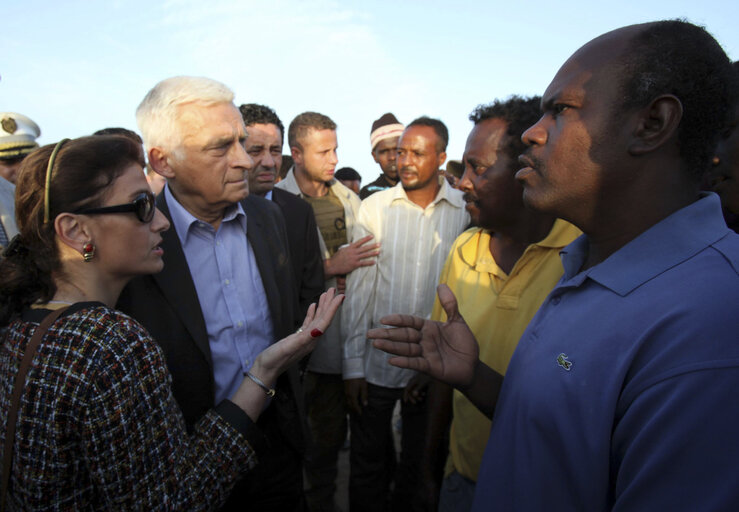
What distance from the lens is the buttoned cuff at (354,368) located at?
3469 mm

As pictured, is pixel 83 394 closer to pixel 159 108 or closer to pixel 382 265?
pixel 159 108

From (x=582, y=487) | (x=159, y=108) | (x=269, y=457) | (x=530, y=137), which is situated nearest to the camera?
(x=582, y=487)

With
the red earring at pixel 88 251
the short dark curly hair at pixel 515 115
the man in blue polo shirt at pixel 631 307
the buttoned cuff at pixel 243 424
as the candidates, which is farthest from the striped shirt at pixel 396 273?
the red earring at pixel 88 251

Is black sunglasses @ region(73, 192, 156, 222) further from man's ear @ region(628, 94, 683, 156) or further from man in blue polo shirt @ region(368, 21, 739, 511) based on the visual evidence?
man's ear @ region(628, 94, 683, 156)

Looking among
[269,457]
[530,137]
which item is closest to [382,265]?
[269,457]

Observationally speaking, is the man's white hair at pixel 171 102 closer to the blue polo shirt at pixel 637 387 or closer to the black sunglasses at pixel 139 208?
the black sunglasses at pixel 139 208

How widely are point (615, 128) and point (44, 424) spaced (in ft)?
6.19

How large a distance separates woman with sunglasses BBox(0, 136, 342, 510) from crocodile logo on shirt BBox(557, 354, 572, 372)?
109cm

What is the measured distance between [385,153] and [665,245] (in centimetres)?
566

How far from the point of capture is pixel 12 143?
395cm

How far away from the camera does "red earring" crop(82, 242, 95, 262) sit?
1.52m

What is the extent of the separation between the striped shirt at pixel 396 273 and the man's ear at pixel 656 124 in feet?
7.55

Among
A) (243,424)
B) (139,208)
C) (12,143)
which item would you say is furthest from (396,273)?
(12,143)

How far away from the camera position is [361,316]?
350 cm
